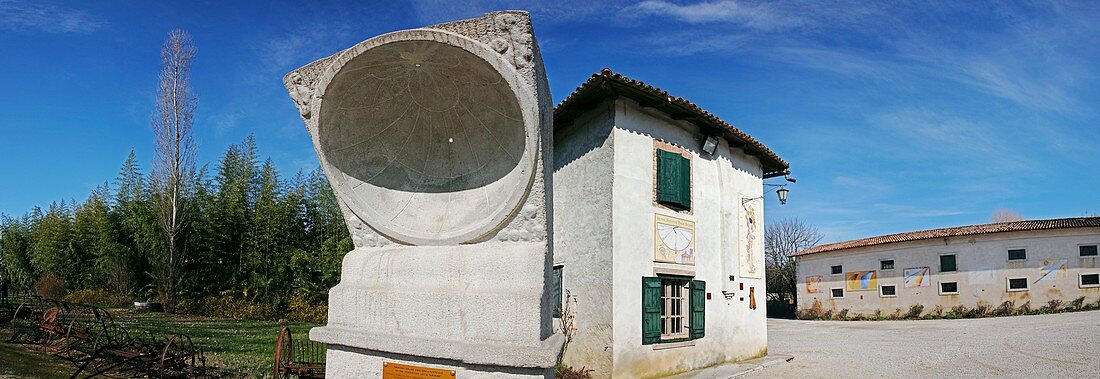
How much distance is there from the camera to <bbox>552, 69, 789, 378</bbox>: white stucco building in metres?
10.6

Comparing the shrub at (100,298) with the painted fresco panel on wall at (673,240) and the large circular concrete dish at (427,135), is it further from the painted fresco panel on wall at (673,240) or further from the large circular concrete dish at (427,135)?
the large circular concrete dish at (427,135)

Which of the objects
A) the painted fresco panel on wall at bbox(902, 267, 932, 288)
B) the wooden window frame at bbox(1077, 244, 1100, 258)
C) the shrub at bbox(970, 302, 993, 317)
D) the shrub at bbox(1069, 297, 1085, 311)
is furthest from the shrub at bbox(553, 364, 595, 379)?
the wooden window frame at bbox(1077, 244, 1100, 258)

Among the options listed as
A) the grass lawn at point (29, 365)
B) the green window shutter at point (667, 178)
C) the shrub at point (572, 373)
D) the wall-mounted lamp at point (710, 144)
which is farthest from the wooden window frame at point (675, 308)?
the grass lawn at point (29, 365)

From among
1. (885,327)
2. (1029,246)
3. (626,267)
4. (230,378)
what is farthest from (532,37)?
(1029,246)

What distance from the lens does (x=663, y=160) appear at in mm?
11609

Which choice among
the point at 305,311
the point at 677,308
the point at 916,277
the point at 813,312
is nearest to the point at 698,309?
the point at 677,308

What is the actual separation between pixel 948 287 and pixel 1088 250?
4.67 metres

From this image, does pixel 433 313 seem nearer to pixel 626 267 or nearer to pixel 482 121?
pixel 482 121

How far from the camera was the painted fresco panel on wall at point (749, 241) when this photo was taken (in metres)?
14.0

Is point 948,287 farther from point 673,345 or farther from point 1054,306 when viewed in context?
point 673,345

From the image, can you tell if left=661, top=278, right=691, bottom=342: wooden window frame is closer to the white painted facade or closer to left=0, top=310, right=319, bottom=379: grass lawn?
the white painted facade

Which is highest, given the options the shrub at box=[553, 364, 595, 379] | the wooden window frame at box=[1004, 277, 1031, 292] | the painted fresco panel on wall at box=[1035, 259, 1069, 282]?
the painted fresco panel on wall at box=[1035, 259, 1069, 282]

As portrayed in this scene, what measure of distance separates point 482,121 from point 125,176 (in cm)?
2357

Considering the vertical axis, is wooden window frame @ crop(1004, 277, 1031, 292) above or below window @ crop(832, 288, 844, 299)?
A: above
